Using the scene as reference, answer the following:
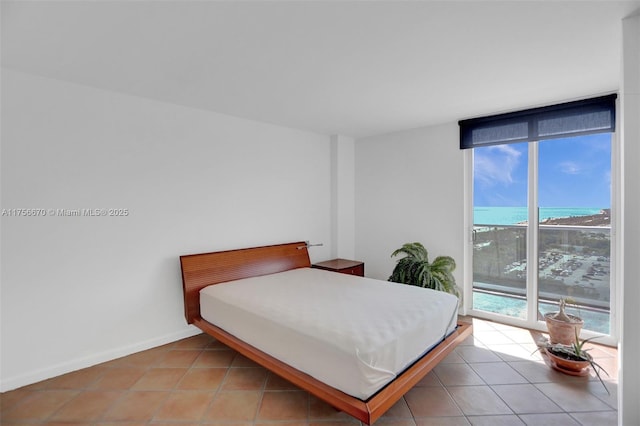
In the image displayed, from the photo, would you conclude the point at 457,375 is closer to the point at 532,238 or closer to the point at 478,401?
the point at 478,401

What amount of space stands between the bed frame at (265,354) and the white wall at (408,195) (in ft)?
3.79

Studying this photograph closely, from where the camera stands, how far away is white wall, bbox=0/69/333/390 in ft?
7.75

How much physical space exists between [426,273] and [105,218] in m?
3.35

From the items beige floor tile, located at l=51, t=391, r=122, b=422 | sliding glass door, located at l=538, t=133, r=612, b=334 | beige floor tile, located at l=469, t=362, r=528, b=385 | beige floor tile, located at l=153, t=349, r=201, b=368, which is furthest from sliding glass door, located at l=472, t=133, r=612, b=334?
beige floor tile, located at l=51, t=391, r=122, b=422

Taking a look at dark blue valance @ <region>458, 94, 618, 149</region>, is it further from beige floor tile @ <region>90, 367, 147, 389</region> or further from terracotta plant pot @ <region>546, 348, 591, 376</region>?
beige floor tile @ <region>90, 367, 147, 389</region>

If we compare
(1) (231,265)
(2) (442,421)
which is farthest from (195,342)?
(2) (442,421)

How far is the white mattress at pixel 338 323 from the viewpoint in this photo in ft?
5.87

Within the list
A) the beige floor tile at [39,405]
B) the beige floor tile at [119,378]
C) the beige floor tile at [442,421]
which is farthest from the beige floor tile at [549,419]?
the beige floor tile at [39,405]

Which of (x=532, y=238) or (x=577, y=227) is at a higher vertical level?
(x=577, y=227)

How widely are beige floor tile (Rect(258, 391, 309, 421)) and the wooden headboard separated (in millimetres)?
1276

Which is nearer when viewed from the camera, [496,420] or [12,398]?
[496,420]

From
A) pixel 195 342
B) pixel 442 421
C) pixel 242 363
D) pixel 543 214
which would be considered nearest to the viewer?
pixel 442 421

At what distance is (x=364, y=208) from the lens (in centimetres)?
487

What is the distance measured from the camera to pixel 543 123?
10.7 feet
